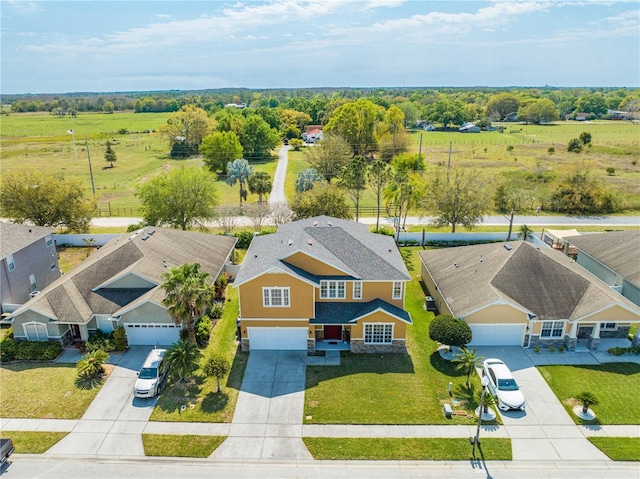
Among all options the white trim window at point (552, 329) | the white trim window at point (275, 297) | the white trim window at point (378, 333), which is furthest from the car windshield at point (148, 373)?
the white trim window at point (552, 329)

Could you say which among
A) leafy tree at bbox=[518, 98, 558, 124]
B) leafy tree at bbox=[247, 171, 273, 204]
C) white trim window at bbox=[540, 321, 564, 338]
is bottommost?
white trim window at bbox=[540, 321, 564, 338]

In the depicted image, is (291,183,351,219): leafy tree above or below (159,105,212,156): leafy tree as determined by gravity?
below

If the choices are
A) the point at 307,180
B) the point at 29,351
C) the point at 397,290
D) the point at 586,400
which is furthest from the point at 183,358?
the point at 307,180

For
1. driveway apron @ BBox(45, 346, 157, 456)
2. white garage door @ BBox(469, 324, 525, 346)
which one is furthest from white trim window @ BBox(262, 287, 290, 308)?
white garage door @ BBox(469, 324, 525, 346)

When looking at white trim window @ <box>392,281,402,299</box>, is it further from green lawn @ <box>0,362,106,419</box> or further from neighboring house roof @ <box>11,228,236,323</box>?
green lawn @ <box>0,362,106,419</box>

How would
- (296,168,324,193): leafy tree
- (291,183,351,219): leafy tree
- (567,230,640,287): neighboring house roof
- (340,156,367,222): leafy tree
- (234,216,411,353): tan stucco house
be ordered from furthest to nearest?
(296,168,324,193): leafy tree
(340,156,367,222): leafy tree
(291,183,351,219): leafy tree
(567,230,640,287): neighboring house roof
(234,216,411,353): tan stucco house

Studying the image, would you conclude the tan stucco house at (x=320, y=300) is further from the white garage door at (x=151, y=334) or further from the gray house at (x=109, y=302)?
the gray house at (x=109, y=302)

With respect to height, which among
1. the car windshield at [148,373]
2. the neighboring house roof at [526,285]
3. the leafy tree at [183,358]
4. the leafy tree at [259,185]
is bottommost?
the car windshield at [148,373]

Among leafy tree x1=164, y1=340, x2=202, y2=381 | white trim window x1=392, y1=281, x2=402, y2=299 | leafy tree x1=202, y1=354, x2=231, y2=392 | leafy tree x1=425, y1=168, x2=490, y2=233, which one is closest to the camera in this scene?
leafy tree x1=164, y1=340, x2=202, y2=381
